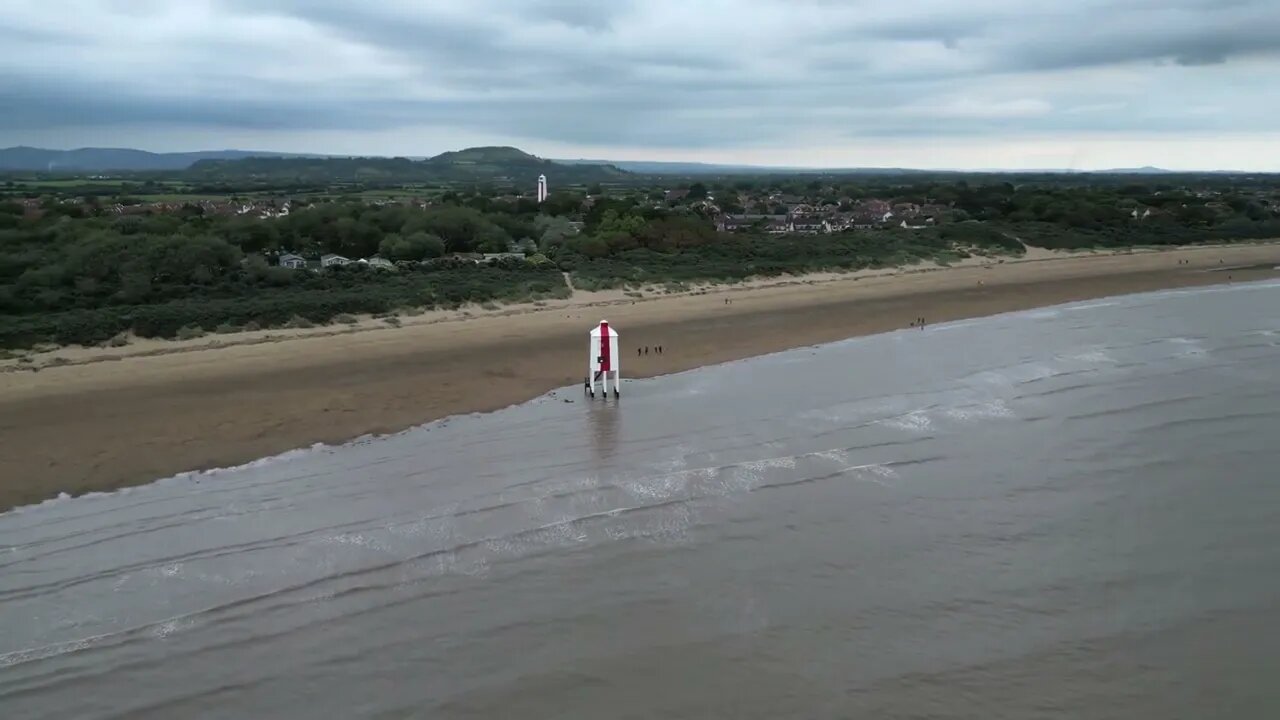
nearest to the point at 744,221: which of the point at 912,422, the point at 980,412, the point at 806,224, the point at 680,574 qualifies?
the point at 806,224

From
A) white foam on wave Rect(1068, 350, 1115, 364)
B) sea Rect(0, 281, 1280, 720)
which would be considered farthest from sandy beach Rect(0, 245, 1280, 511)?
white foam on wave Rect(1068, 350, 1115, 364)

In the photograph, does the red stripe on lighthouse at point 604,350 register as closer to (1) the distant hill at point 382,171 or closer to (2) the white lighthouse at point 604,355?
(2) the white lighthouse at point 604,355

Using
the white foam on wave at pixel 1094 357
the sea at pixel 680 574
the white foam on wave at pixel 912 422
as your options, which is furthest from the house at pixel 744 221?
the sea at pixel 680 574

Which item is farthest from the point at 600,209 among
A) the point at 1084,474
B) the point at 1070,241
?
the point at 1084,474

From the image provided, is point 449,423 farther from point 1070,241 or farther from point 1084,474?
point 1070,241

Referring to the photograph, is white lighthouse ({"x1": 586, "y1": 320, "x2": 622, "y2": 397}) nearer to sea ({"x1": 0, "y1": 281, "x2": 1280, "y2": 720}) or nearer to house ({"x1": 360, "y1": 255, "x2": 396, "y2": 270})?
sea ({"x1": 0, "y1": 281, "x2": 1280, "y2": 720})

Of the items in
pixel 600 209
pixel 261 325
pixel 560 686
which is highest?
pixel 600 209
